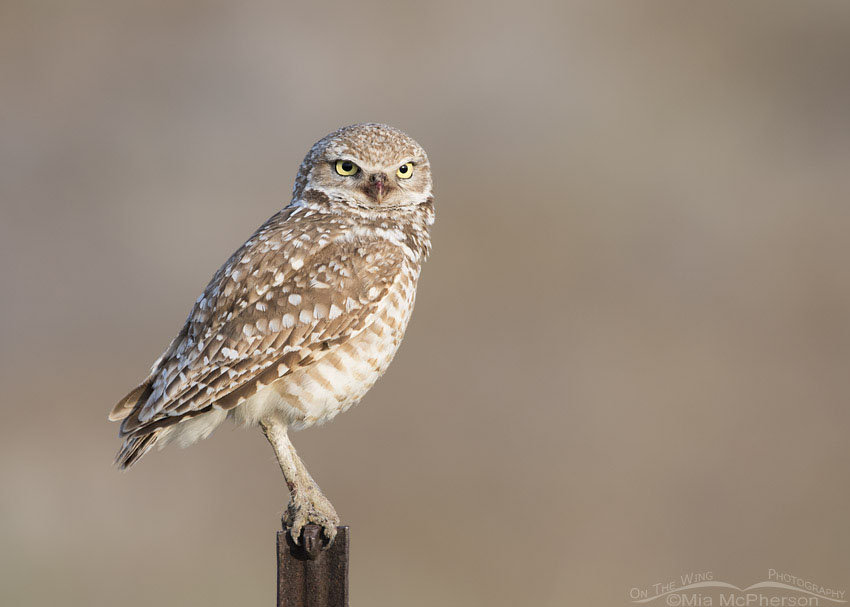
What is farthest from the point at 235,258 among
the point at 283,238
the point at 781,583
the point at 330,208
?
the point at 781,583

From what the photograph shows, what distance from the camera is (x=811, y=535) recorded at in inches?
317

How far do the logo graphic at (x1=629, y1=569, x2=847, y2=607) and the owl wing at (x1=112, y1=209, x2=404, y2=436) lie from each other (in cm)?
439

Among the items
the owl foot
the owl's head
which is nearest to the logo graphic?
the owl foot

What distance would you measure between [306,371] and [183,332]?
0.54 m

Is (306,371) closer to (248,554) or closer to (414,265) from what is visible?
(414,265)

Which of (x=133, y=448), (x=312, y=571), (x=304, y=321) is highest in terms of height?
(x=304, y=321)

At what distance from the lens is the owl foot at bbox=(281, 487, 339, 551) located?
3.14m

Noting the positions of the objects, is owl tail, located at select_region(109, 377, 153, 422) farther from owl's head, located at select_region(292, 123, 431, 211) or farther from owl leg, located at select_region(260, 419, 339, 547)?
owl's head, located at select_region(292, 123, 431, 211)

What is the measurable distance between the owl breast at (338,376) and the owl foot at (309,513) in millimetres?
268

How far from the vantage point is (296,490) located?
11.2 ft

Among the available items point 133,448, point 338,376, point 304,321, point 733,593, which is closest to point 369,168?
point 304,321

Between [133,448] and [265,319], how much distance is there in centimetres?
67

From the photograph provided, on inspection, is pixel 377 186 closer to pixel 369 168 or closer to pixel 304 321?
pixel 369 168

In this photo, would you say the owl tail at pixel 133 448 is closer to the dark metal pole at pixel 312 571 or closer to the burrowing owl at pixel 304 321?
the burrowing owl at pixel 304 321
